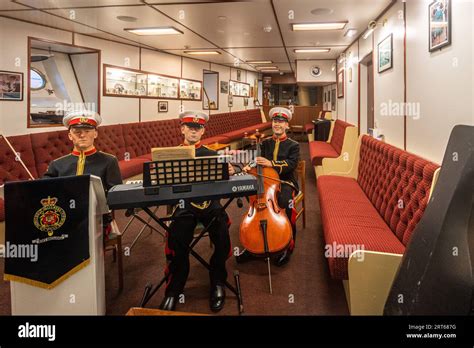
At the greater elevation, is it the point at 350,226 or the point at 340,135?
the point at 340,135

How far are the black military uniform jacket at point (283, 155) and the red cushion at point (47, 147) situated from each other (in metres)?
2.93

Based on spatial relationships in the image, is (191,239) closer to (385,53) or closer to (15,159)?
(15,159)

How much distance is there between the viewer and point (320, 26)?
539 cm

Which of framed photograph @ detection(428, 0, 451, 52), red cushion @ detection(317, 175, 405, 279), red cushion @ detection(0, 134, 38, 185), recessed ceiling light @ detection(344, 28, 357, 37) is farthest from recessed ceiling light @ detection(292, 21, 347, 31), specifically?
red cushion @ detection(0, 134, 38, 185)

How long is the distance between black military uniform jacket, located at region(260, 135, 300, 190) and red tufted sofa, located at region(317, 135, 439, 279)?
462 millimetres

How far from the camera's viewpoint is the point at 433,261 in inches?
60.3

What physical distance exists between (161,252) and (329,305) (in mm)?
1831

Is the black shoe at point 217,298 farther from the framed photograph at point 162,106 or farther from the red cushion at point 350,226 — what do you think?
the framed photograph at point 162,106

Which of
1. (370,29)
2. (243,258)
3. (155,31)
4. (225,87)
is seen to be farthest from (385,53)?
(225,87)

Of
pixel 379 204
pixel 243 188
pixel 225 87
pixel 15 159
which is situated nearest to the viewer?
pixel 243 188

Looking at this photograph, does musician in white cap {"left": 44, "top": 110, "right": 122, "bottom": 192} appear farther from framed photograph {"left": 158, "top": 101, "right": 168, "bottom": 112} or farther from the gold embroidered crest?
framed photograph {"left": 158, "top": 101, "right": 168, "bottom": 112}

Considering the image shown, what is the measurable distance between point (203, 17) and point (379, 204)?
3.53 m
